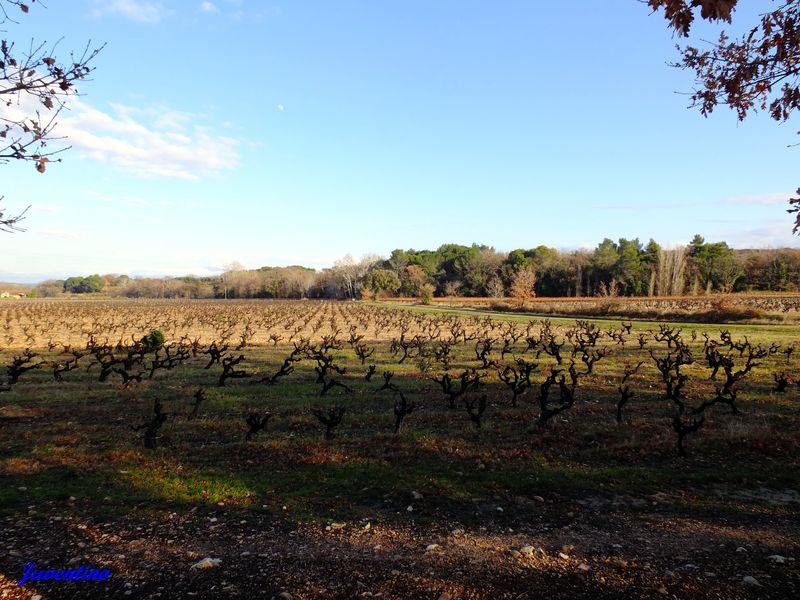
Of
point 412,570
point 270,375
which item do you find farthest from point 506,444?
point 270,375

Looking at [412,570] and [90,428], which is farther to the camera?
[90,428]

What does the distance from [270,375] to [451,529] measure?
Result: 14.0 m

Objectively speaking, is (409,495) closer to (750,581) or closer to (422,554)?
(422,554)

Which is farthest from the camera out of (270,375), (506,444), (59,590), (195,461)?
(270,375)

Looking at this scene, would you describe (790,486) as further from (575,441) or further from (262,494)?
(262,494)

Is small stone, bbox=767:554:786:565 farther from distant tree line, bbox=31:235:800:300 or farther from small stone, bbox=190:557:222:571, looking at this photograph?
distant tree line, bbox=31:235:800:300

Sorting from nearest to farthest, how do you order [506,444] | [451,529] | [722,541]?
[722,541], [451,529], [506,444]

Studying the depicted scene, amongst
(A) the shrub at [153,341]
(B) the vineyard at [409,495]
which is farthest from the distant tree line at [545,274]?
(B) the vineyard at [409,495]

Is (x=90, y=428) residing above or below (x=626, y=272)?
below

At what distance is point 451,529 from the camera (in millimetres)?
5992
